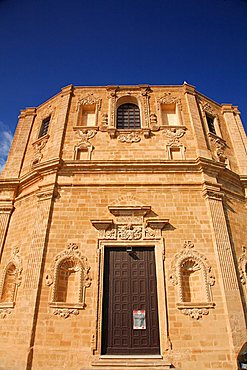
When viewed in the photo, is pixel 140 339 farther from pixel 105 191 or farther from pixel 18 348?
pixel 105 191

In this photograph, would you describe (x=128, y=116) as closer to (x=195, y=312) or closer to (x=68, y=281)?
(x=68, y=281)

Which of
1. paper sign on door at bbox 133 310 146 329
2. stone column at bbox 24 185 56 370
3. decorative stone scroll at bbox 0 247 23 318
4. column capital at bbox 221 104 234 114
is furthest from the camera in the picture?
column capital at bbox 221 104 234 114

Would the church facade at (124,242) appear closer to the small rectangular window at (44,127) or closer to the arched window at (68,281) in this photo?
the arched window at (68,281)

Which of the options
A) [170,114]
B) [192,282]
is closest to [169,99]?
[170,114]

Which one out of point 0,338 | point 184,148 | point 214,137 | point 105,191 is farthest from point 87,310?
point 214,137

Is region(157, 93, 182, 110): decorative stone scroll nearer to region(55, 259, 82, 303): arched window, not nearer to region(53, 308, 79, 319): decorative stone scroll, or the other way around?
region(55, 259, 82, 303): arched window

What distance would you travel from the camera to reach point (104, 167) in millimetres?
10828

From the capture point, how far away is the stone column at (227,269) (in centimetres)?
794

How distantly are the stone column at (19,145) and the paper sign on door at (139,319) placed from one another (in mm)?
8671

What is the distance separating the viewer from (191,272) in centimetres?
918

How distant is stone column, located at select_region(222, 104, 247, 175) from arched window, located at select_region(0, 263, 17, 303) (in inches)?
447

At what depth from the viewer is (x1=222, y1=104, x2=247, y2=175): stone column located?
12930 millimetres

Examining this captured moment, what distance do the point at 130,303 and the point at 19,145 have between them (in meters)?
10.2

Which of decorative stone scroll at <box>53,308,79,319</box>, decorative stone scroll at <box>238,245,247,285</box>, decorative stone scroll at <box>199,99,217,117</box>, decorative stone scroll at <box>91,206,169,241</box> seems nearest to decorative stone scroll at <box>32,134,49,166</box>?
decorative stone scroll at <box>91,206,169,241</box>
